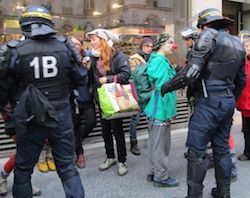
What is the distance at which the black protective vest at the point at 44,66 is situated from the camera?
3031mm

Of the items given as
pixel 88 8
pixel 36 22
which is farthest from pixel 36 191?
pixel 88 8

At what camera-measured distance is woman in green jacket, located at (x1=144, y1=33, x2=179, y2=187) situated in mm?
4094

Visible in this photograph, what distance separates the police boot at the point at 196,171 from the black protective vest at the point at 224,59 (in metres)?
0.73

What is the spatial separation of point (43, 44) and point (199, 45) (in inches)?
52.5

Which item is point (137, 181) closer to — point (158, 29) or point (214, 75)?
point (214, 75)

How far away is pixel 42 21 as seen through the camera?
312 cm

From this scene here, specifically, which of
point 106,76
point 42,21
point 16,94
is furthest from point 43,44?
point 106,76

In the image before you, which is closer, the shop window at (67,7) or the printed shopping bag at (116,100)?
the printed shopping bag at (116,100)

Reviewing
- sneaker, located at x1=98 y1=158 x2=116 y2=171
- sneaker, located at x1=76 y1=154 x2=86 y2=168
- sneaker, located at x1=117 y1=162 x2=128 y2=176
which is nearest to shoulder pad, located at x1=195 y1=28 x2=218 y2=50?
sneaker, located at x1=117 y1=162 x2=128 y2=176

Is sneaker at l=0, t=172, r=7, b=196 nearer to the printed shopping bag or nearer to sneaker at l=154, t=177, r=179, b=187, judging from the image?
the printed shopping bag

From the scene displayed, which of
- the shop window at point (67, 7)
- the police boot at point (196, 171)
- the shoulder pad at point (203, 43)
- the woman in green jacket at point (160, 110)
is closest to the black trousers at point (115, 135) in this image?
the woman in green jacket at point (160, 110)

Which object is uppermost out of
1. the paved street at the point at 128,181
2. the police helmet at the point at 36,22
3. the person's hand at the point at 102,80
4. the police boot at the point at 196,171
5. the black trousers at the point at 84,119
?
the police helmet at the point at 36,22

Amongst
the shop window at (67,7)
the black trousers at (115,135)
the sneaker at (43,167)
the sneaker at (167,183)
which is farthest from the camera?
the shop window at (67,7)

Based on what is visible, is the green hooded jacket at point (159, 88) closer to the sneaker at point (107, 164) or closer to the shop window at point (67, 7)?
the sneaker at point (107, 164)
